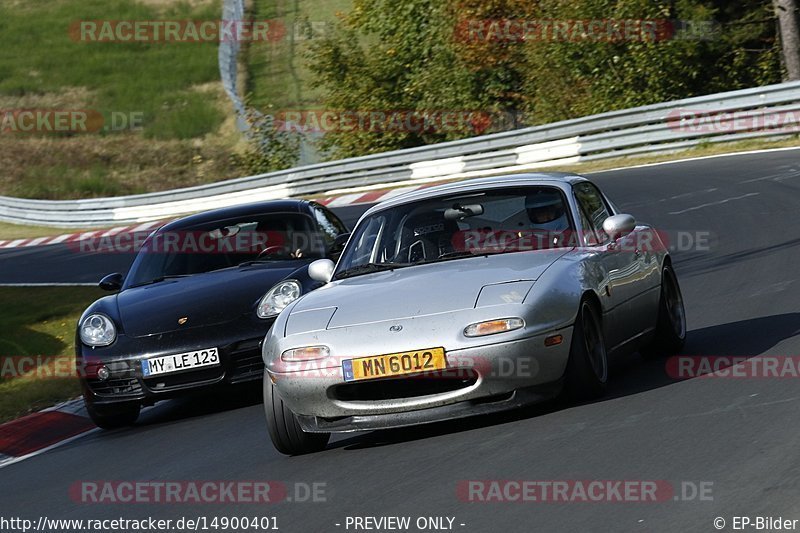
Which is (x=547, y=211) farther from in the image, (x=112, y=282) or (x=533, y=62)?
(x=533, y=62)

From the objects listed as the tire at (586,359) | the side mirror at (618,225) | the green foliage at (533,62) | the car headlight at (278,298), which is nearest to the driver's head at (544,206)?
the side mirror at (618,225)

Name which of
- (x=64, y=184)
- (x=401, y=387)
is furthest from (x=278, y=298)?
(x=64, y=184)

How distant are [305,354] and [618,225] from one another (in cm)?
205

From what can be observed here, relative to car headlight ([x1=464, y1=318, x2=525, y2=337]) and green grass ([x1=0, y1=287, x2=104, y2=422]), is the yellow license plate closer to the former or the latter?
car headlight ([x1=464, y1=318, x2=525, y2=337])

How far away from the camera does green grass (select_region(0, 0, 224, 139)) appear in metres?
50.6

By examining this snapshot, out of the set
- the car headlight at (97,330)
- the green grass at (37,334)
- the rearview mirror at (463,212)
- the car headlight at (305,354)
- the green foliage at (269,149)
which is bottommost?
the green foliage at (269,149)

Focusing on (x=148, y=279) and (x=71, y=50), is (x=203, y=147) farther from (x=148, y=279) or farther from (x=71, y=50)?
(x=148, y=279)

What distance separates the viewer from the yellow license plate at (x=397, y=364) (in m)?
6.21

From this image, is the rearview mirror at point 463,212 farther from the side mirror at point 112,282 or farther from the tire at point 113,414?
the side mirror at point 112,282

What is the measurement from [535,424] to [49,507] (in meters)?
2.48

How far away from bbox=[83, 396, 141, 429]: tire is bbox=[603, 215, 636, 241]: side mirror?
3.48 metres

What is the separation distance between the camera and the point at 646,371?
7844 mm

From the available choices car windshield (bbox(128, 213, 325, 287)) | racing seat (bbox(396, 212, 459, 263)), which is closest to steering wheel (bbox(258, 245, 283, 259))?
car windshield (bbox(128, 213, 325, 287))

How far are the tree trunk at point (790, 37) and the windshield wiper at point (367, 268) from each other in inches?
836
